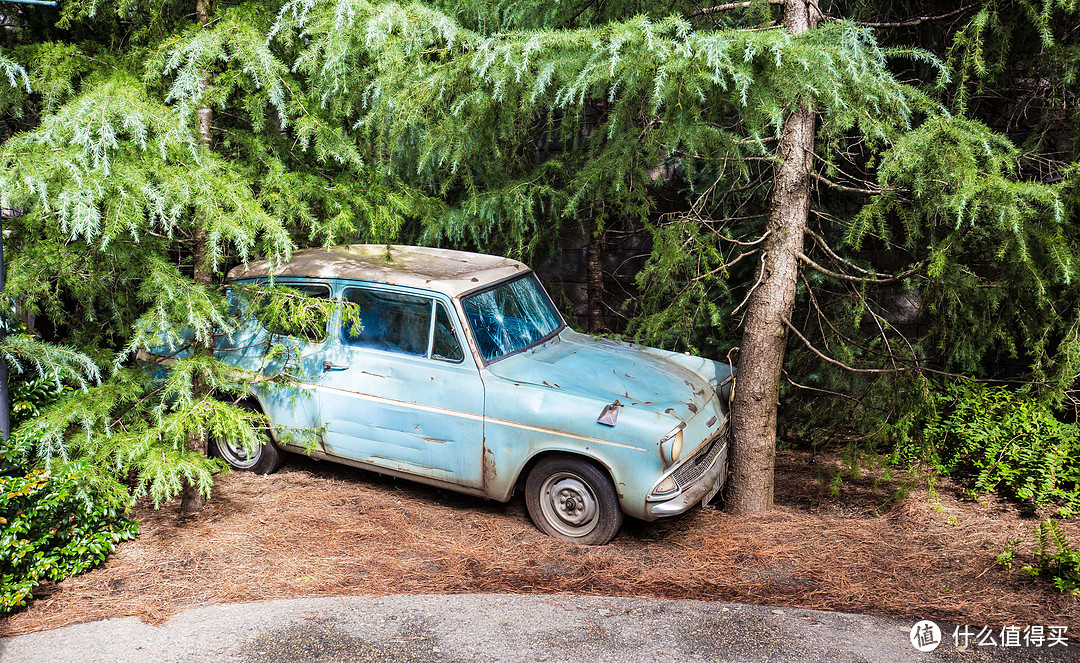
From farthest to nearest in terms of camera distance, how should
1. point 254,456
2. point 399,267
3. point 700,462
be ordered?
point 254,456 → point 399,267 → point 700,462

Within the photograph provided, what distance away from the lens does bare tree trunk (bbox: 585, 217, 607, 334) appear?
8406mm

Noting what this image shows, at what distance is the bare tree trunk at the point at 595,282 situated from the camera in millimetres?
8406

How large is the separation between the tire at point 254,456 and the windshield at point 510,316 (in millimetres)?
2065

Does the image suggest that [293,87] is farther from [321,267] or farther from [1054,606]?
[1054,606]

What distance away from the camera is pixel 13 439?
4617 millimetres

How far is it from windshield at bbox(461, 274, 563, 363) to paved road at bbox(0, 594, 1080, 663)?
5.83 feet

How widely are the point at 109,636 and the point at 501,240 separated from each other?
5.06 meters

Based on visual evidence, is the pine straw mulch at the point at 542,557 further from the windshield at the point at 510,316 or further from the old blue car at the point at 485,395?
the windshield at the point at 510,316

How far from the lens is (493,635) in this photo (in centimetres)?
409

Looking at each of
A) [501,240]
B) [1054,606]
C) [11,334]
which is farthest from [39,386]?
[1054,606]

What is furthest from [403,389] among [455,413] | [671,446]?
[671,446]

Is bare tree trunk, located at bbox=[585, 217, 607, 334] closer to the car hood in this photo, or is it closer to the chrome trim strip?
the car hood

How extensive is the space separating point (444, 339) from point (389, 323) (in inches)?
18.9

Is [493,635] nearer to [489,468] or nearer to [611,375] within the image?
[489,468]
